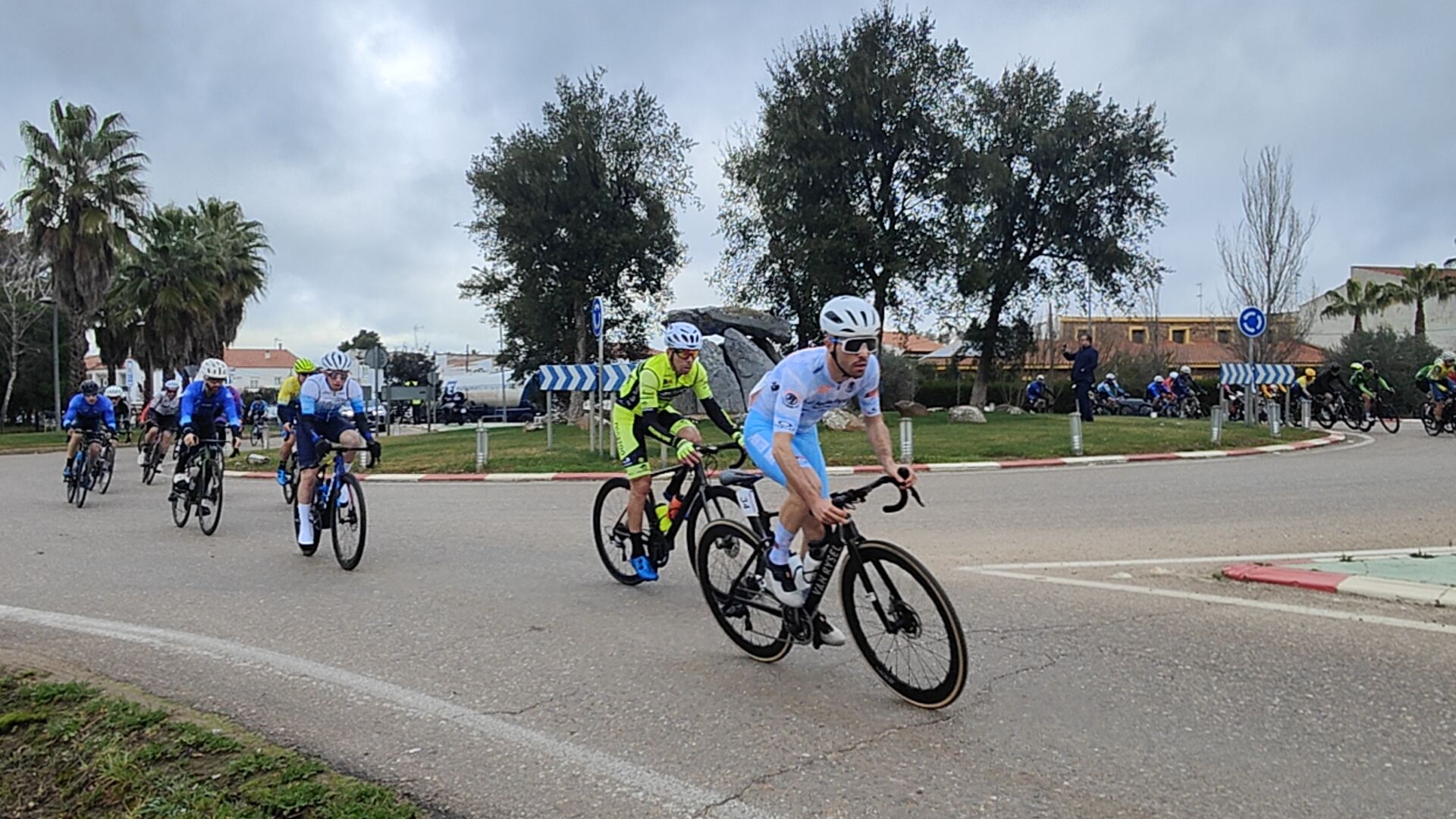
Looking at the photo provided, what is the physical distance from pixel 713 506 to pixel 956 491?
25.3 ft

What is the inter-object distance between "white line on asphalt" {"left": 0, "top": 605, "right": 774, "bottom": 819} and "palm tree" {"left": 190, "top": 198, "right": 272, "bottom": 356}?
1561 inches

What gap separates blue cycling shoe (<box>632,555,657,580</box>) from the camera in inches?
285

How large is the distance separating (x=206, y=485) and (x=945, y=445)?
13308mm

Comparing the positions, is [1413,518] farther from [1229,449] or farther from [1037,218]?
[1037,218]

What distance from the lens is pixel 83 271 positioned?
119ft

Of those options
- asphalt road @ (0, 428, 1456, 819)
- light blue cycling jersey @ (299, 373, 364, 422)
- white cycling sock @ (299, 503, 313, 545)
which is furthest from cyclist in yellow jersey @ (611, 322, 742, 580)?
white cycling sock @ (299, 503, 313, 545)

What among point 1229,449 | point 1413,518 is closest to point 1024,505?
point 1413,518

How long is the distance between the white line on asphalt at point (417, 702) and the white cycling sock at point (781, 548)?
141 cm

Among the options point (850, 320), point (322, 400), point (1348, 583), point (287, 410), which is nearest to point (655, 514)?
point (850, 320)

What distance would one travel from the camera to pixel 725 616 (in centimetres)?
550

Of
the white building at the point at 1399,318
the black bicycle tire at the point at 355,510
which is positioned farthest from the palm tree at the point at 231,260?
the white building at the point at 1399,318

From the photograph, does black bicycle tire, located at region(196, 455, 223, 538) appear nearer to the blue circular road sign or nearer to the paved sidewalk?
the paved sidewalk

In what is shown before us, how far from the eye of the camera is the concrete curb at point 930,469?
16594 mm

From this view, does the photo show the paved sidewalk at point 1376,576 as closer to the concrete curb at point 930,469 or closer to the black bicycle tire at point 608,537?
the black bicycle tire at point 608,537
